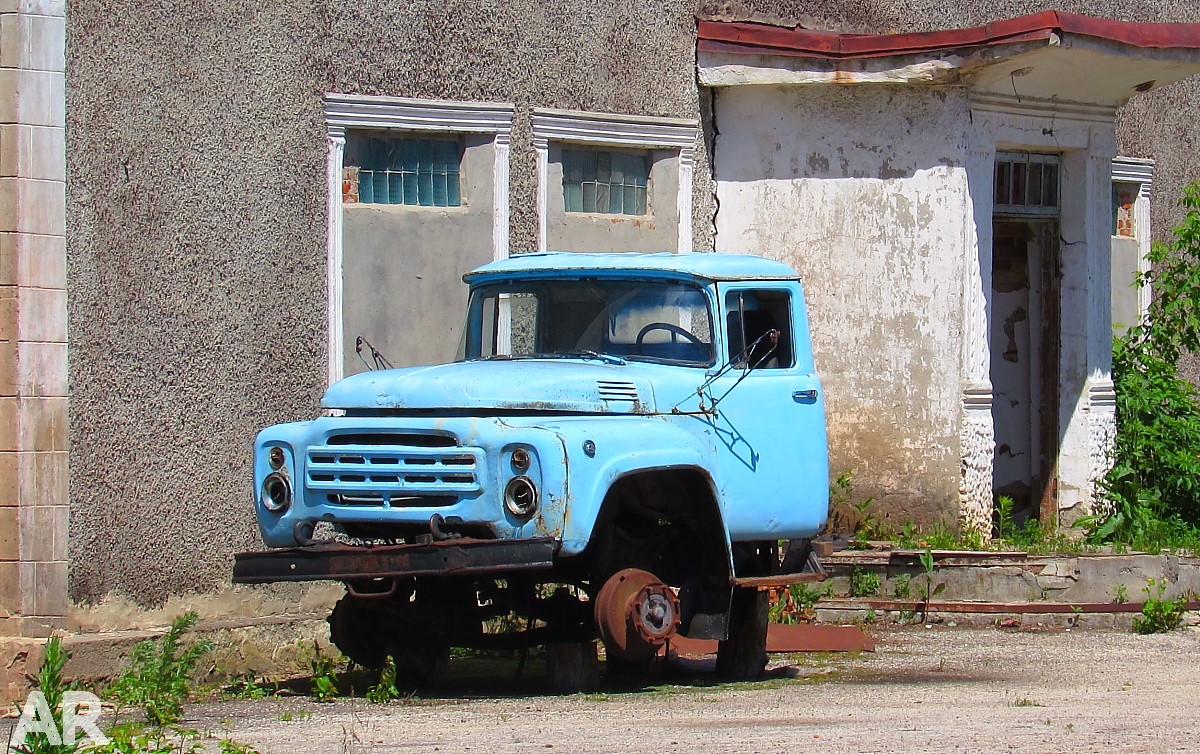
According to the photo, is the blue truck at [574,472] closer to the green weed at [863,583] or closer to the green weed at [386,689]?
the green weed at [386,689]

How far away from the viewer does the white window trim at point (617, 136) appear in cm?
1131

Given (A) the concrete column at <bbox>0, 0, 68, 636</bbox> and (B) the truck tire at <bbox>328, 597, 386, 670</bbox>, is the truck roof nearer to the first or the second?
(B) the truck tire at <bbox>328, 597, 386, 670</bbox>

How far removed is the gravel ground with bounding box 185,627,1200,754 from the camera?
22.1 ft

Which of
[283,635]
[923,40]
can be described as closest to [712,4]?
[923,40]

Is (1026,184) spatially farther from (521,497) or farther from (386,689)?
(386,689)

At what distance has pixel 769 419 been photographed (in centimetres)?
862

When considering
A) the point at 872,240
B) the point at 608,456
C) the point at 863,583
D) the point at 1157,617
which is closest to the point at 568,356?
the point at 608,456

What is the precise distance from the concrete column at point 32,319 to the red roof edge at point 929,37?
4640 millimetres

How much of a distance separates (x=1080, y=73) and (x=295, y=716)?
23.8 ft

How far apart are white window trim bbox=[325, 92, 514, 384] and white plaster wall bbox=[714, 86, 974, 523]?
6.35 feet

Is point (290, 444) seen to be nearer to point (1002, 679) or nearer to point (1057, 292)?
point (1002, 679)

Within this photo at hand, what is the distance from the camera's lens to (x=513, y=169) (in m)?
11.2

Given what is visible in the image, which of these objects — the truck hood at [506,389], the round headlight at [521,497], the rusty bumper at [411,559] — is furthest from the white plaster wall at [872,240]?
the round headlight at [521,497]

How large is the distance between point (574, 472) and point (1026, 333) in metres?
6.94
